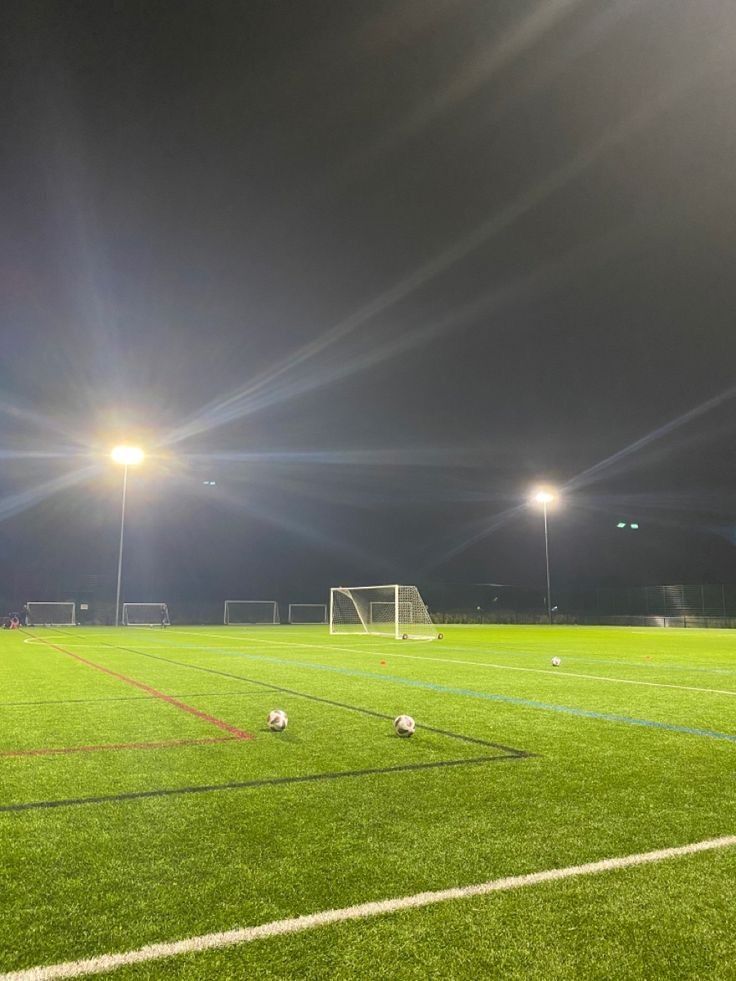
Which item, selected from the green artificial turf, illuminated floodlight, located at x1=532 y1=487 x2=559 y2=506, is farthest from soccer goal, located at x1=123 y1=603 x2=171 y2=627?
the green artificial turf

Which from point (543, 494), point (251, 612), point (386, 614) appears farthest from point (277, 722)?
point (251, 612)

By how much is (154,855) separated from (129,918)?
63 cm

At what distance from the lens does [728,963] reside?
225 cm

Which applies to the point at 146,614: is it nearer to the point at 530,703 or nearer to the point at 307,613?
the point at 307,613

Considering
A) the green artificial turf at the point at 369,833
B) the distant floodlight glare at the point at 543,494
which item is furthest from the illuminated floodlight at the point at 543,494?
the green artificial turf at the point at 369,833

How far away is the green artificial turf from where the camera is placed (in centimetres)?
233

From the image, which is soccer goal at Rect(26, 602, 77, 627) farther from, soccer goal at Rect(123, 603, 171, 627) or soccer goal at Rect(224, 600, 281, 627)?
soccer goal at Rect(224, 600, 281, 627)

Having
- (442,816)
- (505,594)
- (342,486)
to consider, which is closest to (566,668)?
(442,816)

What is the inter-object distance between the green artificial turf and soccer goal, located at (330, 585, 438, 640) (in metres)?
20.7

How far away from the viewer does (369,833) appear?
3422 millimetres

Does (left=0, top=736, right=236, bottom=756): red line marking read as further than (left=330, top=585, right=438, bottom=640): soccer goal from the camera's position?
No

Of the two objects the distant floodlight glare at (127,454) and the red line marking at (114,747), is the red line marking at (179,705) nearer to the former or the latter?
the red line marking at (114,747)

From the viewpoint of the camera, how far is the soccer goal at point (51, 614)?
43875mm

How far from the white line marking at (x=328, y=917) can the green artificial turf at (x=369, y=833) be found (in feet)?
0.15
